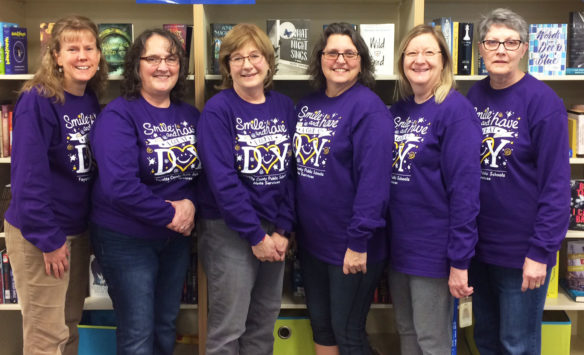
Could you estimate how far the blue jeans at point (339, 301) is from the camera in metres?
1.97

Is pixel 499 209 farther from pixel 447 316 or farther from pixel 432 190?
pixel 447 316

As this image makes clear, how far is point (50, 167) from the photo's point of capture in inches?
75.9

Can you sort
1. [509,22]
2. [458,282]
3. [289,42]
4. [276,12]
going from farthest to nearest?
[276,12]
[289,42]
[509,22]
[458,282]

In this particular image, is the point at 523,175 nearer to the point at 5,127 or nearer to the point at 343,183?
the point at 343,183

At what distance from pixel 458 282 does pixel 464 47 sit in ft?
3.54

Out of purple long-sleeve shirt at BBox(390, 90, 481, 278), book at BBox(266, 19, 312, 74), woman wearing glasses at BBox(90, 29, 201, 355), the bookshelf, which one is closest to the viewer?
purple long-sleeve shirt at BBox(390, 90, 481, 278)

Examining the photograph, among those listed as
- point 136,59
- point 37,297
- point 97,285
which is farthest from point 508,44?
point 97,285

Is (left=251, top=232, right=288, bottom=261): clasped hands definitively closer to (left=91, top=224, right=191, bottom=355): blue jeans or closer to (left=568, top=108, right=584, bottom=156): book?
(left=91, top=224, right=191, bottom=355): blue jeans

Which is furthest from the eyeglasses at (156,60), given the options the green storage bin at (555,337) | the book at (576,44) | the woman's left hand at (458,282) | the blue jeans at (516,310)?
the green storage bin at (555,337)

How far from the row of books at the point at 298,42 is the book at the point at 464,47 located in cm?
30

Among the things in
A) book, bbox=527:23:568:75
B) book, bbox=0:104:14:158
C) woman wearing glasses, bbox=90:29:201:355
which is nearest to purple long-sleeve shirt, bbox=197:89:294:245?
woman wearing glasses, bbox=90:29:201:355

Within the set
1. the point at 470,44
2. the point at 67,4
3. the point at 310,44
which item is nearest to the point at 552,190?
the point at 470,44

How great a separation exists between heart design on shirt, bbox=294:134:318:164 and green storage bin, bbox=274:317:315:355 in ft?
2.85

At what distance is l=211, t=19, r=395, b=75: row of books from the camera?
2.30 meters
